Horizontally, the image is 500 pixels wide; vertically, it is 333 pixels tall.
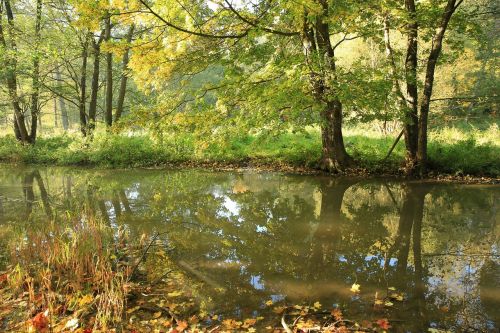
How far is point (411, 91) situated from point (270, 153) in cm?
574

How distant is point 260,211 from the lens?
28.8 ft

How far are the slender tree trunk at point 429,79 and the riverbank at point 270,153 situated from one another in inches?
25.8

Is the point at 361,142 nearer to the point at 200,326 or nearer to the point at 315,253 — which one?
the point at 315,253

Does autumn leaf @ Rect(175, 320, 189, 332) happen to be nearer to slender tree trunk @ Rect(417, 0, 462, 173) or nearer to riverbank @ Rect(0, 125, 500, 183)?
riverbank @ Rect(0, 125, 500, 183)

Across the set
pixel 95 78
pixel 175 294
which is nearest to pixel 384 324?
pixel 175 294

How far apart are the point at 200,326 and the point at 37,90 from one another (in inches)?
693

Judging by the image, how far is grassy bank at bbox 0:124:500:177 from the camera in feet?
38.2

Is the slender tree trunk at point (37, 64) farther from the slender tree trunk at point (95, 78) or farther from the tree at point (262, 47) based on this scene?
the tree at point (262, 47)

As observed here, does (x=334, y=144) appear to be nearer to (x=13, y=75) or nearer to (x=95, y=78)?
(x=95, y=78)

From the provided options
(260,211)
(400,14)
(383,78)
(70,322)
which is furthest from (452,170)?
(70,322)

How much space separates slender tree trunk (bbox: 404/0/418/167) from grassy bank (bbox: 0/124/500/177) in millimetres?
595

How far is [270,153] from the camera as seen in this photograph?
49.5ft

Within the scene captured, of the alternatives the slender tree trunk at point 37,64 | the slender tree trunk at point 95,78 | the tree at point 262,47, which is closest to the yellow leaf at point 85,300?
the tree at point 262,47

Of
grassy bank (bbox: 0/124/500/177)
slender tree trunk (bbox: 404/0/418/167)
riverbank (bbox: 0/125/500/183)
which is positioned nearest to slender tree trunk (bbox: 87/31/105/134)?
riverbank (bbox: 0/125/500/183)
